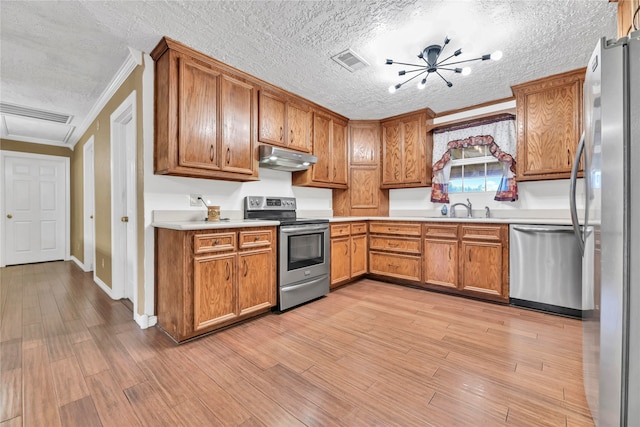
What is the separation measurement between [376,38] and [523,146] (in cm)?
221

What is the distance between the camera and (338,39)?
2309 mm

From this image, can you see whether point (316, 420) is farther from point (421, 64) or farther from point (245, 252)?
point (421, 64)

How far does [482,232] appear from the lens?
10.1 ft

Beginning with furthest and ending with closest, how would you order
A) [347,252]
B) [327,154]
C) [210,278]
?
[327,154]
[347,252]
[210,278]

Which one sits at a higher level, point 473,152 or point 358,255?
point 473,152

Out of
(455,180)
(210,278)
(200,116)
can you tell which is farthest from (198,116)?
(455,180)

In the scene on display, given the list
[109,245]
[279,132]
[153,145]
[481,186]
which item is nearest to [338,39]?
[279,132]

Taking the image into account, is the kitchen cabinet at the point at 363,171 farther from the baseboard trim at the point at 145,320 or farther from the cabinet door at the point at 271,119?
the baseboard trim at the point at 145,320

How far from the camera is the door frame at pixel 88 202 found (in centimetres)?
429

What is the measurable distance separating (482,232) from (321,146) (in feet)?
7.48

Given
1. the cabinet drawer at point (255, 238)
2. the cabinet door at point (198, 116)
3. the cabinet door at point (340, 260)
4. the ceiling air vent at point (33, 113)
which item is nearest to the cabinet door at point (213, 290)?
the cabinet drawer at point (255, 238)

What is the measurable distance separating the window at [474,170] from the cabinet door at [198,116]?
3223 millimetres

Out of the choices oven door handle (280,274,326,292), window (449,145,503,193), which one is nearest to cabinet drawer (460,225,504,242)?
window (449,145,503,193)

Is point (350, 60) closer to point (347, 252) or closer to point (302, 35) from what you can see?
point (302, 35)
